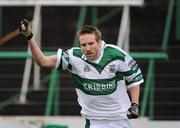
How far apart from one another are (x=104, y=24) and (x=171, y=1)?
148 cm

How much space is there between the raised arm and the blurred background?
297cm

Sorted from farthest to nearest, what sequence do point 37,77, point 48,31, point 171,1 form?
point 48,31 < point 171,1 < point 37,77

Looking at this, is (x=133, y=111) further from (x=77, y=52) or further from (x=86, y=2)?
(x=86, y=2)

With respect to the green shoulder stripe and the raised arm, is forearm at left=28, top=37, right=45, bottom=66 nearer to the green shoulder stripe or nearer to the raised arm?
the raised arm

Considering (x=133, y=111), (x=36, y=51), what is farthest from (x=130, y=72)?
(x=36, y=51)

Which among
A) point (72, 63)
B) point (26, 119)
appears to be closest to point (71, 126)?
point (26, 119)

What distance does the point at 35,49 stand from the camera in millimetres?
7125

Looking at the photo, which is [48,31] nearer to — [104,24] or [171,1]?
[104,24]

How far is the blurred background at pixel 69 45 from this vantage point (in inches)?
460

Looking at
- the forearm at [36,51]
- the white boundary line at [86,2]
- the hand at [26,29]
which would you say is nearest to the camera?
the hand at [26,29]

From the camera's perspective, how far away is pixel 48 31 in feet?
47.2

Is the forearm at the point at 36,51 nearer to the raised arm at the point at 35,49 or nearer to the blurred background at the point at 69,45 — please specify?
the raised arm at the point at 35,49

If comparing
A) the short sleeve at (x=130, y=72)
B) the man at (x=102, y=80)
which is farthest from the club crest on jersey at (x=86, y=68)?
the short sleeve at (x=130, y=72)

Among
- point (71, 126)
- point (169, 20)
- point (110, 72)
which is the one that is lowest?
point (71, 126)
